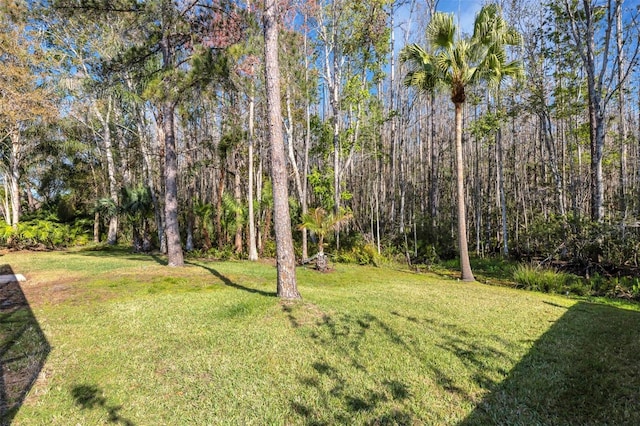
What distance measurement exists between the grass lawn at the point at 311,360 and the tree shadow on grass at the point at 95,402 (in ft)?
0.05

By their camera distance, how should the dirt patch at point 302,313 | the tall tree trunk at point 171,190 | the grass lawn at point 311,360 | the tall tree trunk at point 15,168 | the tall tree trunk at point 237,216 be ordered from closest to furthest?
the grass lawn at point 311,360, the dirt patch at point 302,313, the tall tree trunk at point 171,190, the tall tree trunk at point 237,216, the tall tree trunk at point 15,168

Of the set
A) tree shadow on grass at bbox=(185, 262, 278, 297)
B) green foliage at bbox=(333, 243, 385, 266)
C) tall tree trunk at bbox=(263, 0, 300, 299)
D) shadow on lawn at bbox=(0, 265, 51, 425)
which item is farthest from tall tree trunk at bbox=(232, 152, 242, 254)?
tall tree trunk at bbox=(263, 0, 300, 299)

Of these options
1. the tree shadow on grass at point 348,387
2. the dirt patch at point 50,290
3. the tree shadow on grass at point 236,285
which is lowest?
the tree shadow on grass at point 348,387

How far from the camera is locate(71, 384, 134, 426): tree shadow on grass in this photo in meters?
2.63

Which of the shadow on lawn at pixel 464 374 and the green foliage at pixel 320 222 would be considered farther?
the green foliage at pixel 320 222

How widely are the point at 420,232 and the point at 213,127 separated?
35.0ft

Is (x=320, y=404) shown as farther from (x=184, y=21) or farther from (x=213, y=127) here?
(x=213, y=127)

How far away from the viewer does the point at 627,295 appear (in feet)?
24.1

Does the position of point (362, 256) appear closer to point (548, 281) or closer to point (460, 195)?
point (460, 195)

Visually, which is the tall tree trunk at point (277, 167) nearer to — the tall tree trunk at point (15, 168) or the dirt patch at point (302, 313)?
the dirt patch at point (302, 313)

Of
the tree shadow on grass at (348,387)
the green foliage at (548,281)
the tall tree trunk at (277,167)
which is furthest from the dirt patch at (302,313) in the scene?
the green foliage at (548,281)

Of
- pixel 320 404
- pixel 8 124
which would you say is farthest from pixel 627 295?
pixel 8 124

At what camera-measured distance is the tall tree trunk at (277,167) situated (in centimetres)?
534

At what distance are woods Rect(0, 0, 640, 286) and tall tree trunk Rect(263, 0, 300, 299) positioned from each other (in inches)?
0.9
